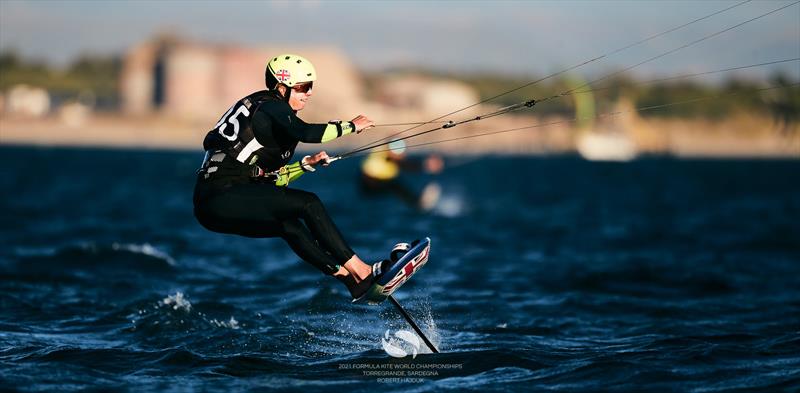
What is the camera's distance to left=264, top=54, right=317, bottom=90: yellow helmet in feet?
29.6

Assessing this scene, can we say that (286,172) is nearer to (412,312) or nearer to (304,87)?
(304,87)

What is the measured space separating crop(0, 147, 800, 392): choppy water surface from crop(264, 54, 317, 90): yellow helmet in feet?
7.68

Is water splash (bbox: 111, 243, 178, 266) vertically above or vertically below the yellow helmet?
below

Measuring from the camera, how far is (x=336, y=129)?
873cm

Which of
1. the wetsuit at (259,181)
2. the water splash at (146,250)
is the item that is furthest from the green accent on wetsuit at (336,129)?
the water splash at (146,250)

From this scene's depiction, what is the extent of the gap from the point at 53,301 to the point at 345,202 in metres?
28.4

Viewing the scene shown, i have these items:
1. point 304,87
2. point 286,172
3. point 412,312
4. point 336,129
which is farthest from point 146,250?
point 336,129

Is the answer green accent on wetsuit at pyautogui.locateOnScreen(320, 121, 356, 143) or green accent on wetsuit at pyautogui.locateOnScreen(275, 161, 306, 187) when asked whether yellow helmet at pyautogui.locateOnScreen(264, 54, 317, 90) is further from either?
green accent on wetsuit at pyautogui.locateOnScreen(275, 161, 306, 187)

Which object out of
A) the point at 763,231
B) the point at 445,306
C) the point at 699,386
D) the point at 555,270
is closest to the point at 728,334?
the point at 699,386

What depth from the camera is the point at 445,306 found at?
1295cm

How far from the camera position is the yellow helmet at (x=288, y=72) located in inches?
355

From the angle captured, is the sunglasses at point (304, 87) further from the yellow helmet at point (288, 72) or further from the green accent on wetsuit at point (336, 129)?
the green accent on wetsuit at point (336, 129)

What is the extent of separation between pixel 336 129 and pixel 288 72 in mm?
692

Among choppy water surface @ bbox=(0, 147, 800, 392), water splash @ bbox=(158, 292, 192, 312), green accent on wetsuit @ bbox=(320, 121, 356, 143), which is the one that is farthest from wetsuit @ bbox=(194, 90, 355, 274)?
water splash @ bbox=(158, 292, 192, 312)
